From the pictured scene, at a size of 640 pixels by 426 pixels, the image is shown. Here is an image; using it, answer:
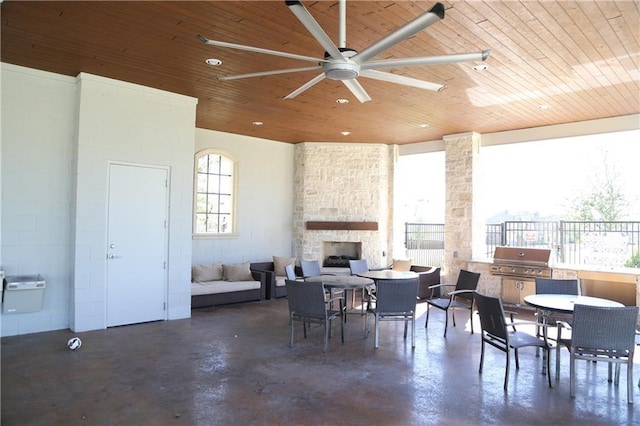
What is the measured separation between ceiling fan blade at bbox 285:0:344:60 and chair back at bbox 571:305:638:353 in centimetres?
284

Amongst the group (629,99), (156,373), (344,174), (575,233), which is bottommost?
(156,373)

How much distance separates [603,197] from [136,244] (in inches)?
497

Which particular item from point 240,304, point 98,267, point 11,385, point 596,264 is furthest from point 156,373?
point 596,264

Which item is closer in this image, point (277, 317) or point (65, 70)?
point (65, 70)

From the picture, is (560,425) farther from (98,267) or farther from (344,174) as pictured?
(344,174)

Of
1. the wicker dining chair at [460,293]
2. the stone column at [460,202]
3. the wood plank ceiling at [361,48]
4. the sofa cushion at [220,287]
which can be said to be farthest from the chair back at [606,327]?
the sofa cushion at [220,287]

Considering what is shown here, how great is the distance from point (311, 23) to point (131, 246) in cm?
439

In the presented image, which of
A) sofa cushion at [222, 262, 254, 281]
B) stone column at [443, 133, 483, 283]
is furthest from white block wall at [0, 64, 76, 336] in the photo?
stone column at [443, 133, 483, 283]

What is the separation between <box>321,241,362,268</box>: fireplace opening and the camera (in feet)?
30.1

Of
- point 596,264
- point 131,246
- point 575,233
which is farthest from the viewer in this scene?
point 575,233

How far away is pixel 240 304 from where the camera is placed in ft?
24.0

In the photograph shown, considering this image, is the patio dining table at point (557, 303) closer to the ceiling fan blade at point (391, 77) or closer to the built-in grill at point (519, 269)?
the ceiling fan blade at point (391, 77)

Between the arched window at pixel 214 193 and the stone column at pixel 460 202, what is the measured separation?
175 inches

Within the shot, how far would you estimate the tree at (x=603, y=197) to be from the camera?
38.6ft
